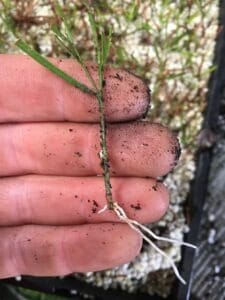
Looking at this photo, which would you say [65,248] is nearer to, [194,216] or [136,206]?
[136,206]

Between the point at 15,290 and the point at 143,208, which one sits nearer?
the point at 143,208

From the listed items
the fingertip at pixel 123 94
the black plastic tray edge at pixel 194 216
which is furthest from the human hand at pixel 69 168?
the black plastic tray edge at pixel 194 216

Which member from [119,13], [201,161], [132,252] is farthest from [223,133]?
[132,252]

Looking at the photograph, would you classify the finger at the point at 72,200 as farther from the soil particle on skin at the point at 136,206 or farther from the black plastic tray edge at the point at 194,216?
the black plastic tray edge at the point at 194,216

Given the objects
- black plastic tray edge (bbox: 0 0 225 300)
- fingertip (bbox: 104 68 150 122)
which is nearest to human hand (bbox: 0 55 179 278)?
fingertip (bbox: 104 68 150 122)

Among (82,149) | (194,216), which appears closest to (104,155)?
(82,149)

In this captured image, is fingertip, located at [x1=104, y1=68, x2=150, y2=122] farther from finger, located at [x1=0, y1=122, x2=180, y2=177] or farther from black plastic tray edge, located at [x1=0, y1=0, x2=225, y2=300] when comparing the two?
black plastic tray edge, located at [x1=0, y1=0, x2=225, y2=300]

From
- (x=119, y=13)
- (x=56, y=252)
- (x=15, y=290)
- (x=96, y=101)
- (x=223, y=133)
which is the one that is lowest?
(x=15, y=290)

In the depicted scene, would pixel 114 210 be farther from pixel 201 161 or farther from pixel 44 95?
pixel 201 161
